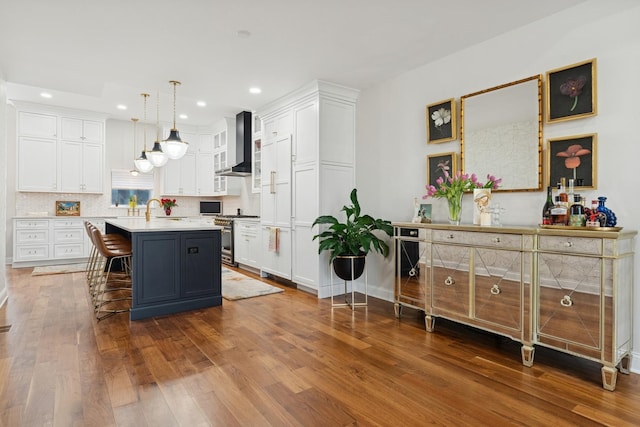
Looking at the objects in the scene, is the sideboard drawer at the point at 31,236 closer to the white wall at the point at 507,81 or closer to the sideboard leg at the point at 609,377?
the white wall at the point at 507,81

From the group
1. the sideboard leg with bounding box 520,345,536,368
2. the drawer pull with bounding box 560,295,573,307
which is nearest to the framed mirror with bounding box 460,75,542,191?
the drawer pull with bounding box 560,295,573,307

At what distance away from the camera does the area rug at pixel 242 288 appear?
4414 mm

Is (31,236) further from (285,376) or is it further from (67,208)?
(285,376)

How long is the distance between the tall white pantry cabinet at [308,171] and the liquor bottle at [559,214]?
97.0 inches

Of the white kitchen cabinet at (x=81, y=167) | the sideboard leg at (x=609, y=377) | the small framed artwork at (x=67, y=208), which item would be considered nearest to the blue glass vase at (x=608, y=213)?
the sideboard leg at (x=609, y=377)

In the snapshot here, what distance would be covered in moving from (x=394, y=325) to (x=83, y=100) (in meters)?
6.35

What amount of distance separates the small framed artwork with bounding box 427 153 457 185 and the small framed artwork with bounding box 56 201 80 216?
6.90 meters

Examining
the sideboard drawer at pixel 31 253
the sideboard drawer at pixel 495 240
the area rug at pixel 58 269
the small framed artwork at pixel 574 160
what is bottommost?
the area rug at pixel 58 269

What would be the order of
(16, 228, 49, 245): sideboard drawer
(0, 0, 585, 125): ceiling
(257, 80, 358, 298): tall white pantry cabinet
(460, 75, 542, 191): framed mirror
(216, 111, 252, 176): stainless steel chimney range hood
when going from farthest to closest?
(216, 111, 252, 176): stainless steel chimney range hood → (16, 228, 49, 245): sideboard drawer → (257, 80, 358, 298): tall white pantry cabinet → (460, 75, 542, 191): framed mirror → (0, 0, 585, 125): ceiling

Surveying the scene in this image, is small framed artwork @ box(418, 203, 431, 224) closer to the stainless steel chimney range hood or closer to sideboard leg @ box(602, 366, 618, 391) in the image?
sideboard leg @ box(602, 366, 618, 391)

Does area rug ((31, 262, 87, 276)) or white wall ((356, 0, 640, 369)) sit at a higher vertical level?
white wall ((356, 0, 640, 369))

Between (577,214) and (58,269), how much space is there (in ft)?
23.8

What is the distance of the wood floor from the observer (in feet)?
6.20

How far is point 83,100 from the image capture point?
6.15m
